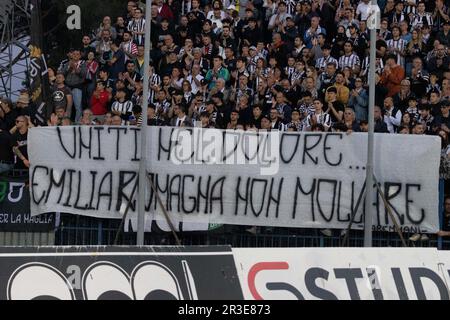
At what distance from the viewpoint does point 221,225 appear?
1647cm

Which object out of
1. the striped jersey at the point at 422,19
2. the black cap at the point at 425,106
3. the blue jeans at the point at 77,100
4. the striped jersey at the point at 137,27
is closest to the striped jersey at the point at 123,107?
the blue jeans at the point at 77,100

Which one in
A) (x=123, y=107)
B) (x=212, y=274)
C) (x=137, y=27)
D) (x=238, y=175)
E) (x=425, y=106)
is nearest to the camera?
(x=212, y=274)

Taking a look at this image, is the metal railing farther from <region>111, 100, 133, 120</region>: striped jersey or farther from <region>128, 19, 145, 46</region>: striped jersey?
<region>128, 19, 145, 46</region>: striped jersey

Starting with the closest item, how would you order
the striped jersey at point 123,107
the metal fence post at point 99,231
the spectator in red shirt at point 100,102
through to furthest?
1. the metal fence post at point 99,231
2. the striped jersey at point 123,107
3. the spectator in red shirt at point 100,102

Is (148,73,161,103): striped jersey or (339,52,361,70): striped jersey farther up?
(339,52,361,70): striped jersey

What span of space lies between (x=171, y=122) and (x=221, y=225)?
216 centimetres

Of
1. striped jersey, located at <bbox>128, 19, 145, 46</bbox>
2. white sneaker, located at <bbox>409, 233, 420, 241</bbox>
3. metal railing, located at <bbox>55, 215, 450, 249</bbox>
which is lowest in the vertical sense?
metal railing, located at <bbox>55, 215, 450, 249</bbox>

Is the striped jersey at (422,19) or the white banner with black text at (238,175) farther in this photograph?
the striped jersey at (422,19)

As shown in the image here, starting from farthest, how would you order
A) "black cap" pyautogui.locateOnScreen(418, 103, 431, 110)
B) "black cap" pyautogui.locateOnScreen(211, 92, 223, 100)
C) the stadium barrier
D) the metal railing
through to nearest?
1. "black cap" pyautogui.locateOnScreen(211, 92, 223, 100)
2. "black cap" pyautogui.locateOnScreen(418, 103, 431, 110)
3. the metal railing
4. the stadium barrier

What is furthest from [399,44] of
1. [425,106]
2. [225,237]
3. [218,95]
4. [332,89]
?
Answer: [225,237]

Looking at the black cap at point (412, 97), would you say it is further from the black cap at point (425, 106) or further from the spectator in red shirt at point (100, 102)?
the spectator in red shirt at point (100, 102)

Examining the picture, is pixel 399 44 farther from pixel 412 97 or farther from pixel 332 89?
pixel 332 89

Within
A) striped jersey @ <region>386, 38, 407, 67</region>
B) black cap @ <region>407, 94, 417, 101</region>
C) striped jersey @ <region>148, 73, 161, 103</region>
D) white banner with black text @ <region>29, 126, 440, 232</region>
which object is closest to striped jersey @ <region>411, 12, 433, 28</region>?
striped jersey @ <region>386, 38, 407, 67</region>
